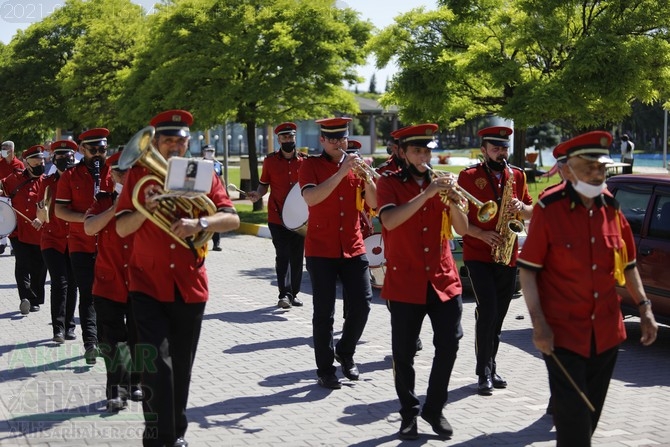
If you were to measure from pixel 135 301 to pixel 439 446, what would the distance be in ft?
7.55

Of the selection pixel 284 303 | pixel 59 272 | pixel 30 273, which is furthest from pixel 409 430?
pixel 30 273

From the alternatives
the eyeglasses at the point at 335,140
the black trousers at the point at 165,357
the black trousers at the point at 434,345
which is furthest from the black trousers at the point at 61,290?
the black trousers at the point at 434,345

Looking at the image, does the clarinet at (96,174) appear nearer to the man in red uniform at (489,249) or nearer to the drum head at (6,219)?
the man in red uniform at (489,249)

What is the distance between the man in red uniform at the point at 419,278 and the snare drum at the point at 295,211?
422 centimetres

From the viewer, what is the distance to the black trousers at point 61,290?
1051 cm

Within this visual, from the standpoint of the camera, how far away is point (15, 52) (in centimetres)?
4244

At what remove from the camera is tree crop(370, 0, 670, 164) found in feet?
52.0

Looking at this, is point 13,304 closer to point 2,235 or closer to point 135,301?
point 2,235

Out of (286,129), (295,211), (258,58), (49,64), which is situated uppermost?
(49,64)

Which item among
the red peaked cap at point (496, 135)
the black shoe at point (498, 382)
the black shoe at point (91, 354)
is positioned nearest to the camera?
the red peaked cap at point (496, 135)

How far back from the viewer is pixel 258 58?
938 inches

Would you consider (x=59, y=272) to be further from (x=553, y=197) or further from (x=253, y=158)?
(x=253, y=158)

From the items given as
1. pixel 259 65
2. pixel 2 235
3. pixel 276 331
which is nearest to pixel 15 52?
pixel 259 65

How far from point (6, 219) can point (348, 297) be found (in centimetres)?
599
